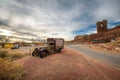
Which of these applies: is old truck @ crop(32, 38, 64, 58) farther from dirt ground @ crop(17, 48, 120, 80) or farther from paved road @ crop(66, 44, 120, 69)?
dirt ground @ crop(17, 48, 120, 80)

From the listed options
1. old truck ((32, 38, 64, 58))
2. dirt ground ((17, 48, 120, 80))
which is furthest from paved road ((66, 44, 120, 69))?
old truck ((32, 38, 64, 58))

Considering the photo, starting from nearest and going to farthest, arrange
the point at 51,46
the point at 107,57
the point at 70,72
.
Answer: the point at 70,72 < the point at 107,57 < the point at 51,46

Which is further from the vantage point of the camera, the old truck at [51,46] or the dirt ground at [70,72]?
the old truck at [51,46]

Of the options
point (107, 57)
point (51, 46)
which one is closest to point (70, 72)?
point (107, 57)

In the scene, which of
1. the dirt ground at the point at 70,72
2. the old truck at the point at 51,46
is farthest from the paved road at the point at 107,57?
the old truck at the point at 51,46

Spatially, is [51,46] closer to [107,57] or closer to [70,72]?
[107,57]

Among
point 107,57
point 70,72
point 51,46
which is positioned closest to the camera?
point 70,72

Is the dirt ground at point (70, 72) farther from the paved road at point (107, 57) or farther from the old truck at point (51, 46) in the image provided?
the old truck at point (51, 46)

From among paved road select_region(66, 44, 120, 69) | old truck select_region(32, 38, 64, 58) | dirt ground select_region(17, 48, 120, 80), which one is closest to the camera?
dirt ground select_region(17, 48, 120, 80)

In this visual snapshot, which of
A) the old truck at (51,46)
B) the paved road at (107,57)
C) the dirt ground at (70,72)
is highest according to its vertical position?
the old truck at (51,46)

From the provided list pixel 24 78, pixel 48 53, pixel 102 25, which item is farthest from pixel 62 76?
pixel 102 25

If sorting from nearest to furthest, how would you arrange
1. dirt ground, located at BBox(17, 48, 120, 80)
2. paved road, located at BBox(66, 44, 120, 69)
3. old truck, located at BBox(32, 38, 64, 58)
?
1. dirt ground, located at BBox(17, 48, 120, 80)
2. paved road, located at BBox(66, 44, 120, 69)
3. old truck, located at BBox(32, 38, 64, 58)

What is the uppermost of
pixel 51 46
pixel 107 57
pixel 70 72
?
pixel 51 46

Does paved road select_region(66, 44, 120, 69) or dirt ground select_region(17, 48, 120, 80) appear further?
paved road select_region(66, 44, 120, 69)
